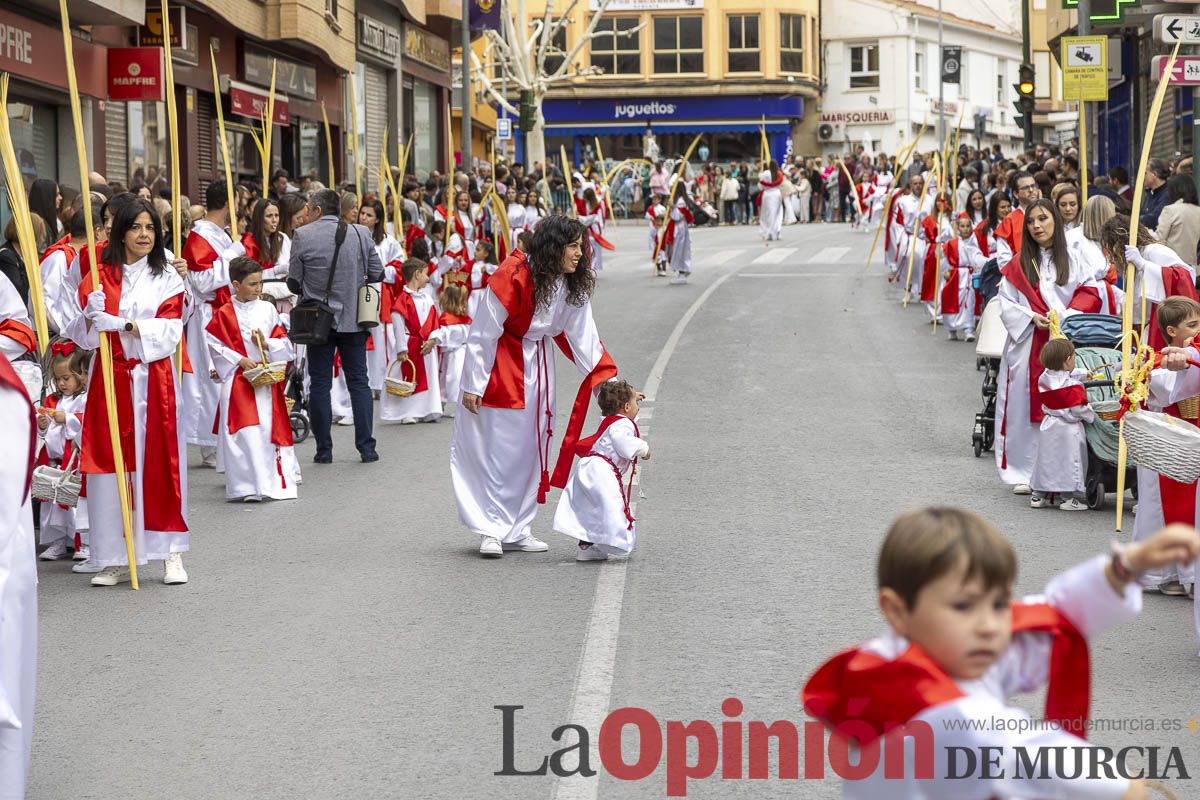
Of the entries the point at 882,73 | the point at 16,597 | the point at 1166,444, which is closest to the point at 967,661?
the point at 16,597

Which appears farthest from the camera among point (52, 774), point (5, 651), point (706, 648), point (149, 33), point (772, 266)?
point (772, 266)

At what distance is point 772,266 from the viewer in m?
32.6

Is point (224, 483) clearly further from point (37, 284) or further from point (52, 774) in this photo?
point (52, 774)

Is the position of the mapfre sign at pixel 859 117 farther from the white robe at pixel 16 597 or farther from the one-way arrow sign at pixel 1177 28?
the white robe at pixel 16 597

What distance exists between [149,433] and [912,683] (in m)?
5.96

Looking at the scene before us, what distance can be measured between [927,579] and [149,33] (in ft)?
79.5

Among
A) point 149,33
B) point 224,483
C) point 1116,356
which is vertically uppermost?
point 149,33

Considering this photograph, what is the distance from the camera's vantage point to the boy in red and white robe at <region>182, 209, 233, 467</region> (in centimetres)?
1062

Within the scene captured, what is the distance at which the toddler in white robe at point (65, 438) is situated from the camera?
9.17 metres

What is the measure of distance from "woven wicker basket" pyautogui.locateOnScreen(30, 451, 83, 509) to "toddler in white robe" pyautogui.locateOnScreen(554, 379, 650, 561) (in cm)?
233

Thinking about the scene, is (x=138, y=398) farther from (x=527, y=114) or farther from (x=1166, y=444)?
(x=527, y=114)

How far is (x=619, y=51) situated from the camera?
234 ft

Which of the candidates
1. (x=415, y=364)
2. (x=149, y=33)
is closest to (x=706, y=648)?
(x=415, y=364)

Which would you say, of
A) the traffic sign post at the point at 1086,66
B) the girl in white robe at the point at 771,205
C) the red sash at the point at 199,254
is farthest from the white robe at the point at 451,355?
the girl in white robe at the point at 771,205
